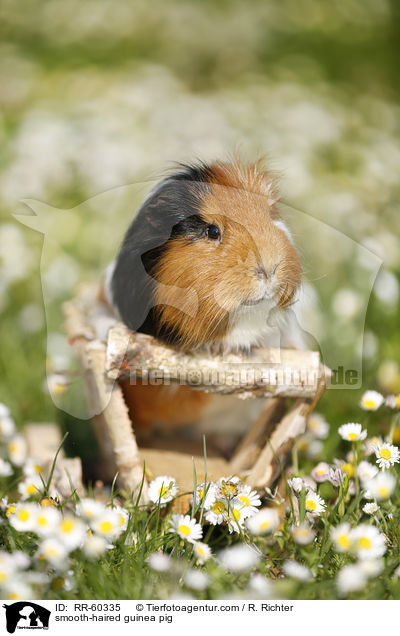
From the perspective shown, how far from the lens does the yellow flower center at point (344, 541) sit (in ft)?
4.74

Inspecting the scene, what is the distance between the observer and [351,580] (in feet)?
4.49

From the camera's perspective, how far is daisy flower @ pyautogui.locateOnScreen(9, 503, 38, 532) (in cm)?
146

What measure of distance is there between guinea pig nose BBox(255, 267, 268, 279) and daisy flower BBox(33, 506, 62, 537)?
0.79 meters

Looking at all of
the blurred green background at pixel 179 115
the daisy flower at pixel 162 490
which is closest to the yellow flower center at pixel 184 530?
the daisy flower at pixel 162 490

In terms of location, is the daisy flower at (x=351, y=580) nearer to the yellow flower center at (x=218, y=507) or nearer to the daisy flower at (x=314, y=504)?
the daisy flower at (x=314, y=504)

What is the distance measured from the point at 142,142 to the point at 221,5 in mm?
1403

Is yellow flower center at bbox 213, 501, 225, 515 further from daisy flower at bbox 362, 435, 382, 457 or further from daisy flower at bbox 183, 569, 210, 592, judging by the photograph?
daisy flower at bbox 362, 435, 382, 457

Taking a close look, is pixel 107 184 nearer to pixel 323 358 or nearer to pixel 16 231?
pixel 16 231

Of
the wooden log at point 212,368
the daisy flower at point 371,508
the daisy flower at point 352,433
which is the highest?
the wooden log at point 212,368

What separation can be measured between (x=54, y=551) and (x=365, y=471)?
94 cm

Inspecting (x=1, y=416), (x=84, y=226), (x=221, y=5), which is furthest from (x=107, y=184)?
(x=221, y=5)

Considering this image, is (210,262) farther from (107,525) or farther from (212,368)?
(107,525)

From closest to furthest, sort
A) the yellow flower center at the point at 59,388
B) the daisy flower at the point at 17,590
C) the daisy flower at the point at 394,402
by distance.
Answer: the daisy flower at the point at 17,590 → the daisy flower at the point at 394,402 → the yellow flower center at the point at 59,388
